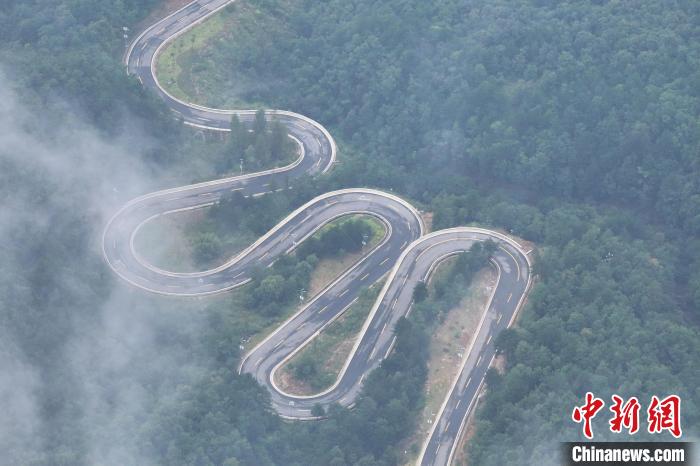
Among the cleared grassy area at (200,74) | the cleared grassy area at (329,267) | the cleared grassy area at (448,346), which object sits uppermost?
→ the cleared grassy area at (200,74)

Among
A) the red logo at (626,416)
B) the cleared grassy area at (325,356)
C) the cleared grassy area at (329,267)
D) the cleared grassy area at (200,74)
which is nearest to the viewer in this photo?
the red logo at (626,416)

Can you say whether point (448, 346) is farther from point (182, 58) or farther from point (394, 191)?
point (182, 58)

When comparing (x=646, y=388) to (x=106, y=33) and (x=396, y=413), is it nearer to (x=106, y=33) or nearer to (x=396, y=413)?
(x=396, y=413)

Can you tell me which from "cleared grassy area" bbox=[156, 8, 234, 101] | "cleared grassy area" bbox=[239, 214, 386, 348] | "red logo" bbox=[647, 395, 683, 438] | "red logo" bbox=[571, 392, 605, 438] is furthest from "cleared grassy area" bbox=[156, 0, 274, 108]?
"red logo" bbox=[647, 395, 683, 438]

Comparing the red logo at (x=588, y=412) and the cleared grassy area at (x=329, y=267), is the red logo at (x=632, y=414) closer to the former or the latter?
the red logo at (x=588, y=412)

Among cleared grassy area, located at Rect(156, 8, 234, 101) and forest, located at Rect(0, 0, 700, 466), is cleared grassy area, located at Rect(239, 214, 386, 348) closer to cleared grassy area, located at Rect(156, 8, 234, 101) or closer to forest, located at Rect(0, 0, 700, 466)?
forest, located at Rect(0, 0, 700, 466)

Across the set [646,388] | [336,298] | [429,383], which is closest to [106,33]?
[336,298]

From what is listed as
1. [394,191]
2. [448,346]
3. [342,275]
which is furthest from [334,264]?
[448,346]

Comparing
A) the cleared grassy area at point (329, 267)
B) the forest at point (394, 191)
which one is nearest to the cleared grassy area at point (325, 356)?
the cleared grassy area at point (329, 267)

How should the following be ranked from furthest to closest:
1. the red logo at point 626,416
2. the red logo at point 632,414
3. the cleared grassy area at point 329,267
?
1. the cleared grassy area at point 329,267
2. the red logo at point 626,416
3. the red logo at point 632,414
